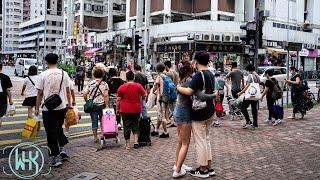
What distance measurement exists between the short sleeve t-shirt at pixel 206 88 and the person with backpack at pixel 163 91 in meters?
3.50

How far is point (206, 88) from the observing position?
624 cm

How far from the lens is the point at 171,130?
11211 millimetres

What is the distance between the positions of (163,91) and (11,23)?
149 metres

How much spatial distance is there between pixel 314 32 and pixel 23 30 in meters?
105

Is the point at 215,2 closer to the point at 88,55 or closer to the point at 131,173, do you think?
the point at 88,55

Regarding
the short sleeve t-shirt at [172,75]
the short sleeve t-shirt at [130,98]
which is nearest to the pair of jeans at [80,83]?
the short sleeve t-shirt at [172,75]

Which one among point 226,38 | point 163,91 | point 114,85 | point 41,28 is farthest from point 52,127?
point 41,28

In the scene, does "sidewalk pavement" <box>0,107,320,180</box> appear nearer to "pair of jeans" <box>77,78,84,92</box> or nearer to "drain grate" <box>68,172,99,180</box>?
"drain grate" <box>68,172,99,180</box>

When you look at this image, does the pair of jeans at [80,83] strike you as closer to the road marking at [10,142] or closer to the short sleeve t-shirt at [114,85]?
the short sleeve t-shirt at [114,85]

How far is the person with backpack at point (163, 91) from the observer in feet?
32.1

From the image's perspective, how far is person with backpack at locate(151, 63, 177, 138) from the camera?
980cm

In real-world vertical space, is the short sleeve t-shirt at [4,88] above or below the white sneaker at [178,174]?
above

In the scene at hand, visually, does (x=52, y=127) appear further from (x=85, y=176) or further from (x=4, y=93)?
(x=4, y=93)

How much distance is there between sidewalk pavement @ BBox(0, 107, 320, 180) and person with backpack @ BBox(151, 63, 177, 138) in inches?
19.8
